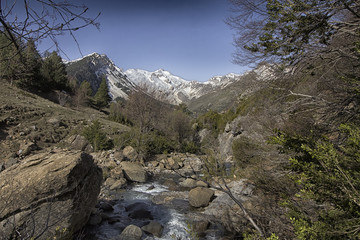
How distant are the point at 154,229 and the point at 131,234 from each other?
30.5 inches

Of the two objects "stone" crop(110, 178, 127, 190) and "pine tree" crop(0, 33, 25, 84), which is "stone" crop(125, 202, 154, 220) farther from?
"pine tree" crop(0, 33, 25, 84)

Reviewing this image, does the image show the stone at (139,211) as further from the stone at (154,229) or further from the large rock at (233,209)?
the large rock at (233,209)

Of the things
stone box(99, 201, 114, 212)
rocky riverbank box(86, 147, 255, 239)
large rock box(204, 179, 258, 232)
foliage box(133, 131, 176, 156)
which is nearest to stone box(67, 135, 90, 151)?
rocky riverbank box(86, 147, 255, 239)

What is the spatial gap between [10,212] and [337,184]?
5.69 m

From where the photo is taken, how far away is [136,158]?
52.1ft

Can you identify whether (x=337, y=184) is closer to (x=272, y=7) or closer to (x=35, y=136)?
(x=272, y=7)

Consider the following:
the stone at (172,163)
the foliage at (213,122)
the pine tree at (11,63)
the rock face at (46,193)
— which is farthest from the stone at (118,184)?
the foliage at (213,122)

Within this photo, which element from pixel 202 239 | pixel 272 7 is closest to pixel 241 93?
pixel 272 7

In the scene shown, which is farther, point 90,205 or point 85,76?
point 85,76

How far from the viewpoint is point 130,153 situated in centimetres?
1603

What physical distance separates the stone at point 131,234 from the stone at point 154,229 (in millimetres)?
387

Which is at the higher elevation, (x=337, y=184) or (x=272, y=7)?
(x=272, y=7)

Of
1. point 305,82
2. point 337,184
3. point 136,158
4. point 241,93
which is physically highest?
point 305,82

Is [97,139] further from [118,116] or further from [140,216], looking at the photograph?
[118,116]
